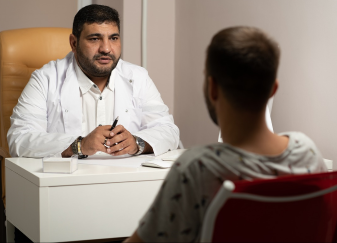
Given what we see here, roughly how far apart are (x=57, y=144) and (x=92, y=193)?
521 mm

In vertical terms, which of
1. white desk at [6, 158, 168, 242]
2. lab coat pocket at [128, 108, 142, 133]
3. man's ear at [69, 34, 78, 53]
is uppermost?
man's ear at [69, 34, 78, 53]

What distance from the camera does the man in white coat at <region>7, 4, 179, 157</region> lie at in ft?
6.85

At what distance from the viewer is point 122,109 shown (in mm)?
2312

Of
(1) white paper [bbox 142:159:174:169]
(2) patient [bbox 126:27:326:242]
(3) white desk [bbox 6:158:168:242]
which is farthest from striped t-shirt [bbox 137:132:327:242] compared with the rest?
(1) white paper [bbox 142:159:174:169]

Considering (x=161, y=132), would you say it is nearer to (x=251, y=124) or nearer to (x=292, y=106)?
(x=292, y=106)

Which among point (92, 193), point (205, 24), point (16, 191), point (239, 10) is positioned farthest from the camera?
point (205, 24)

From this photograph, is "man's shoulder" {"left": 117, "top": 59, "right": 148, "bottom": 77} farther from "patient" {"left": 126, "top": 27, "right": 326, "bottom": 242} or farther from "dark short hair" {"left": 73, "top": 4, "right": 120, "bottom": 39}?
"patient" {"left": 126, "top": 27, "right": 326, "bottom": 242}

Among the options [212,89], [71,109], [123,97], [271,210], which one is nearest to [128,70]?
[123,97]

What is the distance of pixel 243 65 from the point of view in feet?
2.42

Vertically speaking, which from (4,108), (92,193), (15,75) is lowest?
(92,193)

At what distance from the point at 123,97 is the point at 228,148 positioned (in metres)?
1.63

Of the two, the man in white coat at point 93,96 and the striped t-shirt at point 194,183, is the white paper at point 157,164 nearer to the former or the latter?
the man in white coat at point 93,96

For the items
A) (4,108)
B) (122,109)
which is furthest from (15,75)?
(122,109)

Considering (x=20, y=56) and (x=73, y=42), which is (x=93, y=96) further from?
(x=20, y=56)
